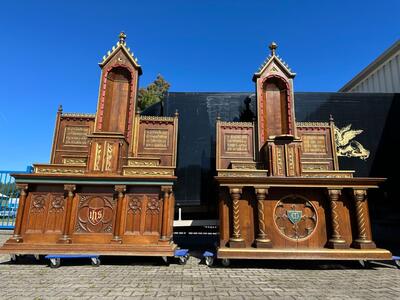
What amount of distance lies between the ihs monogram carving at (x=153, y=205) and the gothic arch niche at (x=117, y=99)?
132 inches

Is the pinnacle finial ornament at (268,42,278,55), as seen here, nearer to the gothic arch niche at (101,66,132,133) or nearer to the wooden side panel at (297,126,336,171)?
the wooden side panel at (297,126,336,171)

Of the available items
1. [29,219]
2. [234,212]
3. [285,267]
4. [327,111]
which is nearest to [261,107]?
[327,111]

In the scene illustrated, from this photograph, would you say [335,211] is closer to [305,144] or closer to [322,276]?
[322,276]

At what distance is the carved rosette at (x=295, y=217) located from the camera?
8648mm

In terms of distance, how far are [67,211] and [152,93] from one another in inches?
642

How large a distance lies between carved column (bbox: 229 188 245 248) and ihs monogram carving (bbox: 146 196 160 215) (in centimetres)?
251

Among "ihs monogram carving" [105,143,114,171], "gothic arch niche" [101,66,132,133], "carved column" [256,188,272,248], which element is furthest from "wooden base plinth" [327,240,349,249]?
"gothic arch niche" [101,66,132,133]

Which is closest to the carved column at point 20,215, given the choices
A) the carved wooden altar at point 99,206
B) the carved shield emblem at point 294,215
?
the carved wooden altar at point 99,206

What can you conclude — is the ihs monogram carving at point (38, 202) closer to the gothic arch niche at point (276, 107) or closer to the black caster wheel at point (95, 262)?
the black caster wheel at point (95, 262)

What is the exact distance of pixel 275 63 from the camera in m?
11.6

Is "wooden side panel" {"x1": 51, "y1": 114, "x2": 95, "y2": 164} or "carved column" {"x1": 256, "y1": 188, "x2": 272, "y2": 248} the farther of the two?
"wooden side panel" {"x1": 51, "y1": 114, "x2": 95, "y2": 164}

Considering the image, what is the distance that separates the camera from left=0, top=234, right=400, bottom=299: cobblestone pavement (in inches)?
207

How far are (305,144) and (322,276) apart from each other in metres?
6.20

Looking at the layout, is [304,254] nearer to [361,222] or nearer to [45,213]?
[361,222]
